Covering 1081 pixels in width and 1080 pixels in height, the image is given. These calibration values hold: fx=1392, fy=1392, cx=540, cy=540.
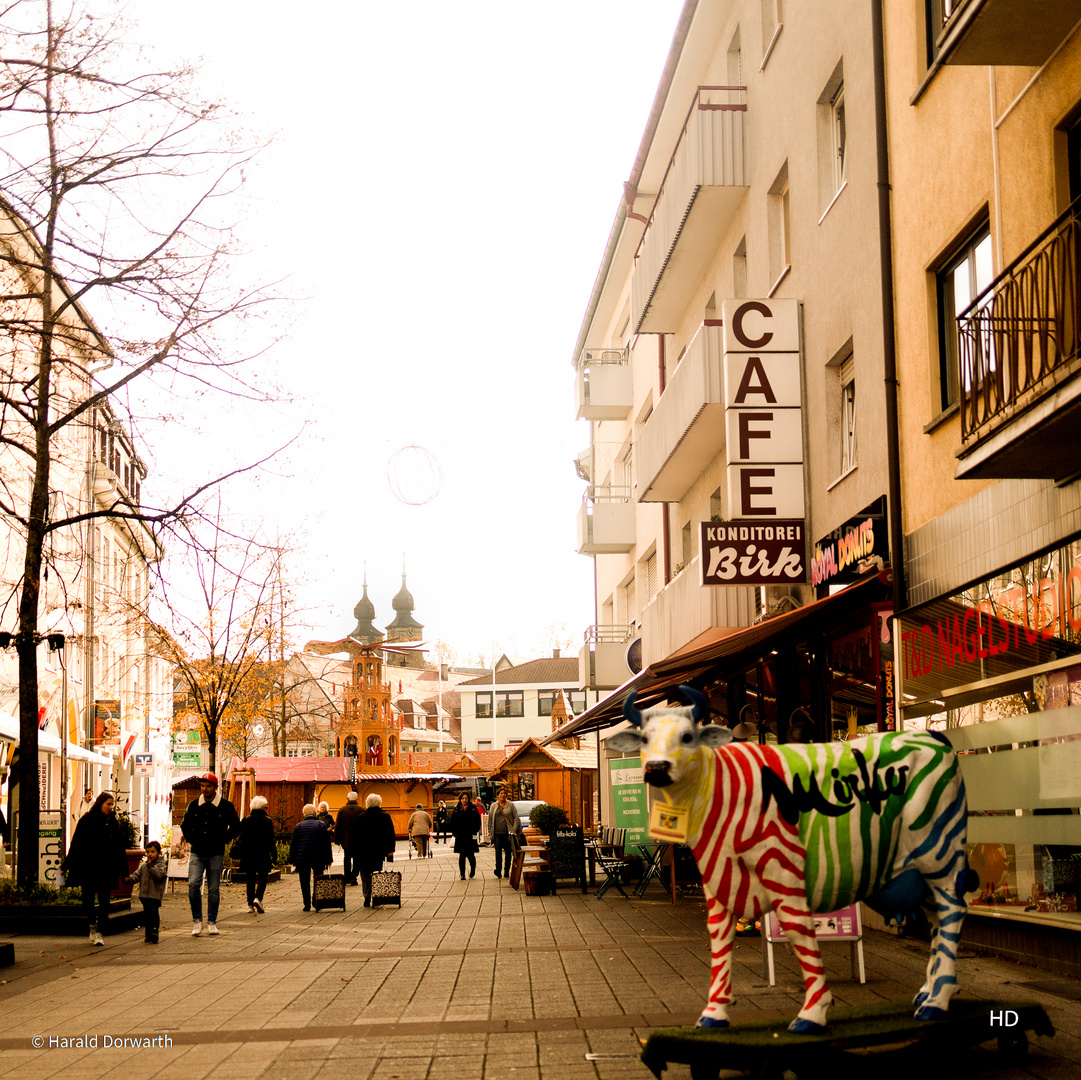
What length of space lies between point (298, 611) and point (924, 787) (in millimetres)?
34148

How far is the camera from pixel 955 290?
13.1m

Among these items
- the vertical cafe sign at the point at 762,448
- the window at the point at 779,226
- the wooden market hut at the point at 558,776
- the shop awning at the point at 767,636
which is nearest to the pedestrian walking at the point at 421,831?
the wooden market hut at the point at 558,776

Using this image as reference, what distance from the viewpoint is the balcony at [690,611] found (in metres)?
20.1

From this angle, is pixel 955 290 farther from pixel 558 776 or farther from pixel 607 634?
pixel 558 776

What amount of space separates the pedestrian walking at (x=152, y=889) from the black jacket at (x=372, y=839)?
518 cm

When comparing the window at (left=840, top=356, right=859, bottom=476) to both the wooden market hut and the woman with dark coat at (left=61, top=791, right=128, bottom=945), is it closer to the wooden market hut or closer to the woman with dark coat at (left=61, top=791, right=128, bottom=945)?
the woman with dark coat at (left=61, top=791, right=128, bottom=945)

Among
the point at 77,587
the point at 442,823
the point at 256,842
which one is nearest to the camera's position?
the point at 256,842

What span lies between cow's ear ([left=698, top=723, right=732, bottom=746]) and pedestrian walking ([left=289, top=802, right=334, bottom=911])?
15.2m

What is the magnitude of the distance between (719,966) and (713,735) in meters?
1.19

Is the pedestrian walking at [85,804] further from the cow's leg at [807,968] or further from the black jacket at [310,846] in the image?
the cow's leg at [807,968]

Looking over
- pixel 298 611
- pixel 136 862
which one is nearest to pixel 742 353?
pixel 136 862

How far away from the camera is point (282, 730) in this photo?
4862 centimetres

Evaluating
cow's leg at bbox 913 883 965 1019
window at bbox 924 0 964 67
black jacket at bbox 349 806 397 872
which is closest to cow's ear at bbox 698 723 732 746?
cow's leg at bbox 913 883 965 1019
